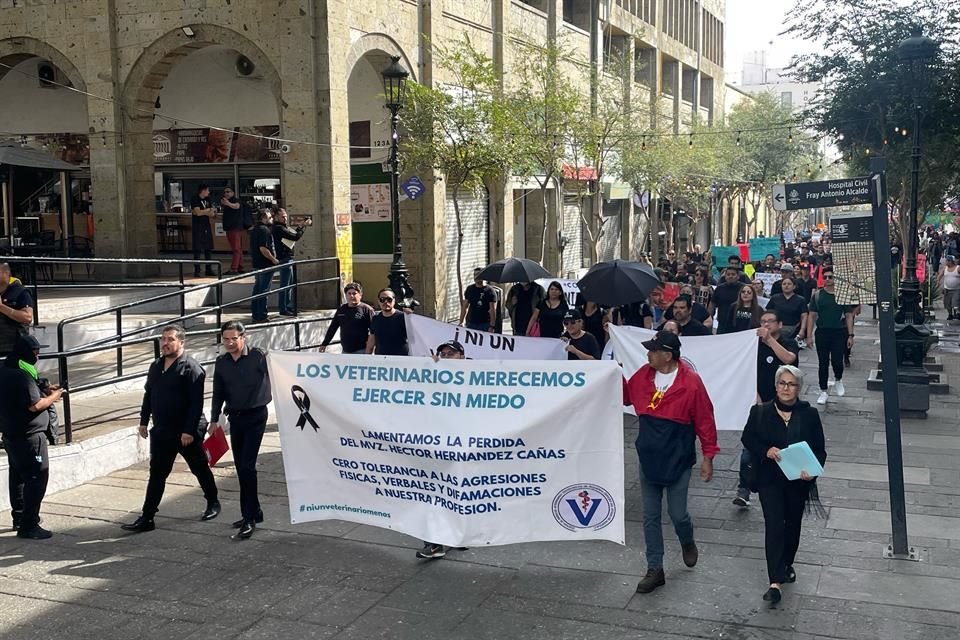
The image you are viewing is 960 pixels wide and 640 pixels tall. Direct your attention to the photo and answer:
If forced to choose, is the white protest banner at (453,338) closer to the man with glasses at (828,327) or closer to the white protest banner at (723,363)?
the white protest banner at (723,363)

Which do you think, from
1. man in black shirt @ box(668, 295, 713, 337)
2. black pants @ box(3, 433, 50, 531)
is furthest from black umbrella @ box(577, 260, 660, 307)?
black pants @ box(3, 433, 50, 531)

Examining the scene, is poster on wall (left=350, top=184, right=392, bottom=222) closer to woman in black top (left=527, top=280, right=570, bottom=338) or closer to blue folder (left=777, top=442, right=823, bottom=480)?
woman in black top (left=527, top=280, right=570, bottom=338)

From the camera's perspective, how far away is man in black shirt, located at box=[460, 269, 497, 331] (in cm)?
1502

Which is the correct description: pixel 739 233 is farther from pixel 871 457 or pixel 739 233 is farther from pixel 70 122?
pixel 871 457

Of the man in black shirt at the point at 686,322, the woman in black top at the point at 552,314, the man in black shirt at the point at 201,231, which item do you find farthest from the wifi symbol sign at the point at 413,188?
the man in black shirt at the point at 686,322

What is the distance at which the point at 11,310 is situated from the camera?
10.7 metres

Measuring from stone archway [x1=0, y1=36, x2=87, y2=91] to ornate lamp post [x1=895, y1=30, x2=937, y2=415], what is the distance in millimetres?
15917

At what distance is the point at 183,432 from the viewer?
8.62m

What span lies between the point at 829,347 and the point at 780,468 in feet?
28.3

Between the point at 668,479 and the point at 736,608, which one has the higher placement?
the point at 668,479

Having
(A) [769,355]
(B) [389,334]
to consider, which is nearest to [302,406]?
(B) [389,334]

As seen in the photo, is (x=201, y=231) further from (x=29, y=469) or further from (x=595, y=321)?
(x=29, y=469)

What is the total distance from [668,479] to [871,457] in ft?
16.7

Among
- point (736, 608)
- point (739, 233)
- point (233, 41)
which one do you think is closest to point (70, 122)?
point (233, 41)
